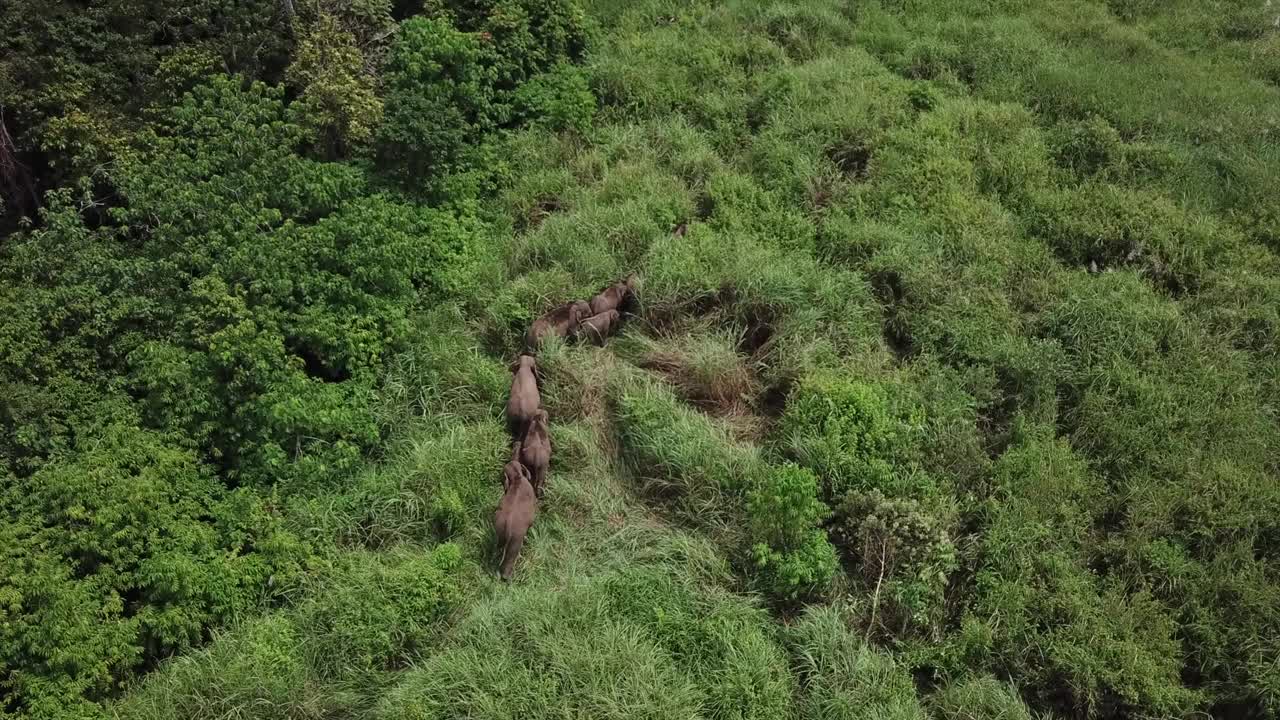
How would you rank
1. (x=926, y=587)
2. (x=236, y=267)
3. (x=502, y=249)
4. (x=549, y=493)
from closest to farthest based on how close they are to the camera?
1. (x=926, y=587)
2. (x=549, y=493)
3. (x=236, y=267)
4. (x=502, y=249)

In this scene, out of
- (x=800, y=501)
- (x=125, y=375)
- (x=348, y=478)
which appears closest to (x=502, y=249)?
(x=348, y=478)

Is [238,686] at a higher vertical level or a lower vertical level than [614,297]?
lower

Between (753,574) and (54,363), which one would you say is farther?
(54,363)

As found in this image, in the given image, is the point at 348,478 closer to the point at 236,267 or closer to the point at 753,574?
the point at 236,267

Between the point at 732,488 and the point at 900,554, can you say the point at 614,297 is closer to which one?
the point at 732,488

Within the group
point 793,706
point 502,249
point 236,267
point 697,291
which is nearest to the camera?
point 793,706

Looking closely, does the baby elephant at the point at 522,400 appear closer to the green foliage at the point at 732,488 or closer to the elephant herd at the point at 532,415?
the elephant herd at the point at 532,415

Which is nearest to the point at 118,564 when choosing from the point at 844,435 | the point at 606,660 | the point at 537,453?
the point at 537,453
